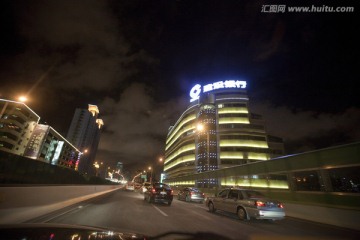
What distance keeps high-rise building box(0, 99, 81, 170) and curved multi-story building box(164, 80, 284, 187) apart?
55676mm

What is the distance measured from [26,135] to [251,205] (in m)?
92.8

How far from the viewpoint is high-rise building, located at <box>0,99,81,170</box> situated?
72.6 m

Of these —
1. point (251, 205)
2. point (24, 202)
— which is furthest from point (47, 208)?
point (251, 205)

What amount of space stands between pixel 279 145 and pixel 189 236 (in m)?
81.9

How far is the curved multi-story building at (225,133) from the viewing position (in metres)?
78.3

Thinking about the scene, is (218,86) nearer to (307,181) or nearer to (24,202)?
(307,181)

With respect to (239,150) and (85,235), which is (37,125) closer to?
(239,150)

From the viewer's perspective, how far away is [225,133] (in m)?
81.9

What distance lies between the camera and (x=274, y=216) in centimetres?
1077

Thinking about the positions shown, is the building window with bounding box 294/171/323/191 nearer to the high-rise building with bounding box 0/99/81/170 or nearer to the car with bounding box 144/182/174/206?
the car with bounding box 144/182/174/206

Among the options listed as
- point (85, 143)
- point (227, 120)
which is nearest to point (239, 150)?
point (227, 120)

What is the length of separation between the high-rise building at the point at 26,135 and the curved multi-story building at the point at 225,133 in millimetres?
55676

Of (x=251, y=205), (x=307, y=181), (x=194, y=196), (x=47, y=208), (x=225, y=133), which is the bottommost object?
(x=47, y=208)

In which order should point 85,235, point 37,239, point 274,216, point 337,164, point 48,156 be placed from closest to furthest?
point 37,239, point 85,235, point 274,216, point 337,164, point 48,156
